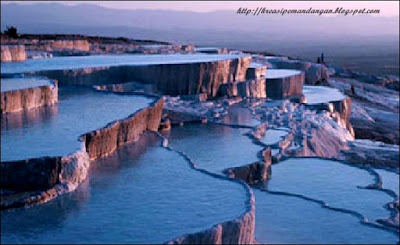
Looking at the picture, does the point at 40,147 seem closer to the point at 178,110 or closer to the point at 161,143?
the point at 161,143

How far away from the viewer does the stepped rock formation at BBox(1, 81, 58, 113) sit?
6.13 m

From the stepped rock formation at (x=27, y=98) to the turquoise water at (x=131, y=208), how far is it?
1500 millimetres

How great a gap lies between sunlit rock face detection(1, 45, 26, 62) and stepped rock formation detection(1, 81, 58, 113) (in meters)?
3.23

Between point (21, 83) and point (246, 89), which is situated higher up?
point (21, 83)

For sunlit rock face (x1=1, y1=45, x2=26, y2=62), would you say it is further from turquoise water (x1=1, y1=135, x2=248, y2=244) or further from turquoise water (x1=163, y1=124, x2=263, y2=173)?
turquoise water (x1=1, y1=135, x2=248, y2=244)

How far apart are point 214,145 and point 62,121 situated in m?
1.72

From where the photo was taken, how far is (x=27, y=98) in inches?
252

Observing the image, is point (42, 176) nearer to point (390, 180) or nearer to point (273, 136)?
point (273, 136)

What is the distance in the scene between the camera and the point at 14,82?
23.5ft

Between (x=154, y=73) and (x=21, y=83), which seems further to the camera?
(x=154, y=73)

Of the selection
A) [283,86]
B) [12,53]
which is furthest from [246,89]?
[12,53]

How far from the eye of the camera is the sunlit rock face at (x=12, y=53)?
9.75 m

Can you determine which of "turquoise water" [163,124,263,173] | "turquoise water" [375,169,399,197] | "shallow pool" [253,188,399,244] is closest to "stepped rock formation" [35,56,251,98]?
"turquoise water" [163,124,263,173]

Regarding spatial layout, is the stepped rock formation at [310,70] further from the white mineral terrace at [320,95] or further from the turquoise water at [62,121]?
the turquoise water at [62,121]
